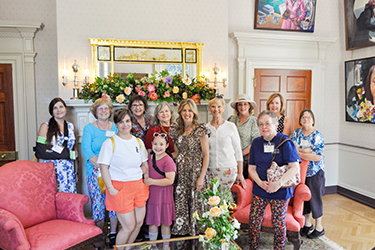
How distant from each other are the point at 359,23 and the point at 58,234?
4.99m

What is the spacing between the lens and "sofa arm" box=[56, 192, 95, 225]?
2.63m

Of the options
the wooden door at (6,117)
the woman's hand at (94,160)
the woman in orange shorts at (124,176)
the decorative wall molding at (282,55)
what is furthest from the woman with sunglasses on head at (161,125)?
the wooden door at (6,117)

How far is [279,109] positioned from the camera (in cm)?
354

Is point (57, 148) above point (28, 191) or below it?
above

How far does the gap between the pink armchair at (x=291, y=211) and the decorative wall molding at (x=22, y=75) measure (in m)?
3.09

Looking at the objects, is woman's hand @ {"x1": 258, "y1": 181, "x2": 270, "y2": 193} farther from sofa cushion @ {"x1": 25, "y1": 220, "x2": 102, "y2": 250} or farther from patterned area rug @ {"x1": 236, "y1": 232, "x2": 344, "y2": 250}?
sofa cushion @ {"x1": 25, "y1": 220, "x2": 102, "y2": 250}

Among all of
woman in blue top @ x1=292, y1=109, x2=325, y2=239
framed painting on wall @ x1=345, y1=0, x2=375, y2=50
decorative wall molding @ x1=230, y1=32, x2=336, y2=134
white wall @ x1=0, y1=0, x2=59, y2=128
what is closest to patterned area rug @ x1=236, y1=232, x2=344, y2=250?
woman in blue top @ x1=292, y1=109, x2=325, y2=239

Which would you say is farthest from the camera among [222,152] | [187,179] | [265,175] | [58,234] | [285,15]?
[285,15]

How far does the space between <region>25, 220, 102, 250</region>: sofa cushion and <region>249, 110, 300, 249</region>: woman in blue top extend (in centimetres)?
149

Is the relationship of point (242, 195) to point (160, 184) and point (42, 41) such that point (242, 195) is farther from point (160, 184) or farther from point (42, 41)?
point (42, 41)

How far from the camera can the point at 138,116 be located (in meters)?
3.16

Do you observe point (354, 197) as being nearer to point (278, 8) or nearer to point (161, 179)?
point (278, 8)

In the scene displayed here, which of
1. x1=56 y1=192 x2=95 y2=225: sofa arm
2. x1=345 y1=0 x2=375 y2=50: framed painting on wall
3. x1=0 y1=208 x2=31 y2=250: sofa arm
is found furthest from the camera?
x1=345 y1=0 x2=375 y2=50: framed painting on wall

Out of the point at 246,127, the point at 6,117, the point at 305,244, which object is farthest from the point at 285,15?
the point at 6,117
